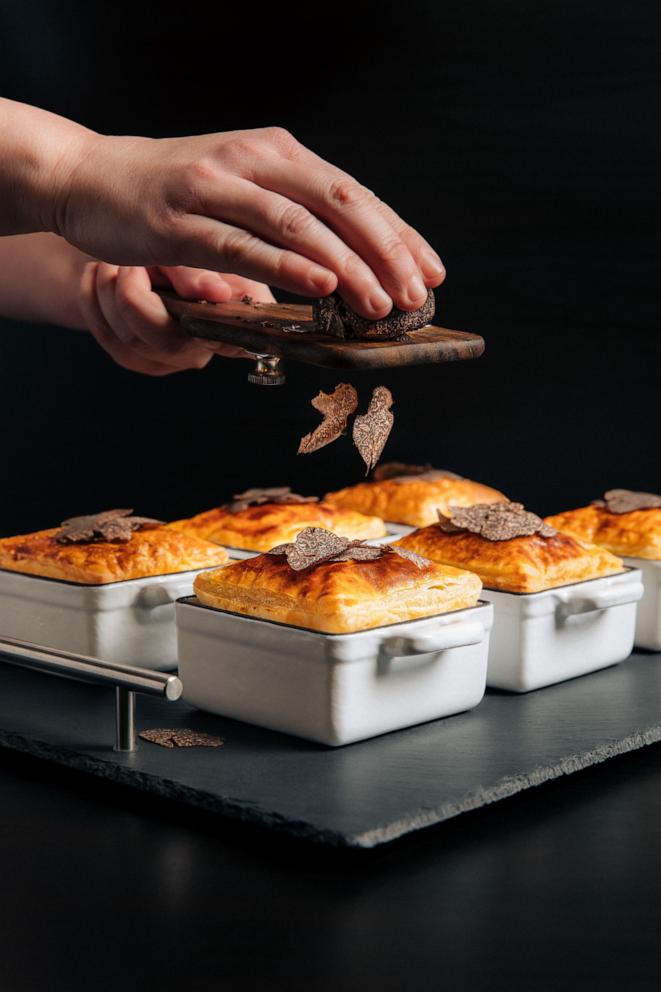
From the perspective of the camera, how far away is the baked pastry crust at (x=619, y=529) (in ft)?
8.05

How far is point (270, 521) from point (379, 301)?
2.74 feet

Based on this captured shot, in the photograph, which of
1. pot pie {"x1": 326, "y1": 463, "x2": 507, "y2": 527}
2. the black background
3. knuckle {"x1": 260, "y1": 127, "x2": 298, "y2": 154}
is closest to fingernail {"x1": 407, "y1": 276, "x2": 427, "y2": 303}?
knuckle {"x1": 260, "y1": 127, "x2": 298, "y2": 154}

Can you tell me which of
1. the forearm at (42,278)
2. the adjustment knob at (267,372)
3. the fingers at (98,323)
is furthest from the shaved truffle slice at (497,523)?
the forearm at (42,278)

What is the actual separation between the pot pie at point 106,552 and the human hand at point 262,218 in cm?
53

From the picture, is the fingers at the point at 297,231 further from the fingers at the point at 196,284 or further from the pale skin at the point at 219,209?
the fingers at the point at 196,284

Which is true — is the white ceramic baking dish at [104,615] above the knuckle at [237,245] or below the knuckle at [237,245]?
below

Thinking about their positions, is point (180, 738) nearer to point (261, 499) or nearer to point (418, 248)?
point (418, 248)

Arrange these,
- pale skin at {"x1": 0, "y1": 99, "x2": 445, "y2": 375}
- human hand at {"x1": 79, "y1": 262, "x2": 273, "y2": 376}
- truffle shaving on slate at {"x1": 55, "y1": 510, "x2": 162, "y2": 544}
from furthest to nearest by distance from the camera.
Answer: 1. human hand at {"x1": 79, "y1": 262, "x2": 273, "y2": 376}
2. truffle shaving on slate at {"x1": 55, "y1": 510, "x2": 162, "y2": 544}
3. pale skin at {"x1": 0, "y1": 99, "x2": 445, "y2": 375}

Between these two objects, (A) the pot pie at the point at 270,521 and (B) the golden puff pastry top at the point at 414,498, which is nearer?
(A) the pot pie at the point at 270,521

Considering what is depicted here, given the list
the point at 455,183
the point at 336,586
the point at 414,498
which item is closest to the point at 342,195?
the point at 336,586

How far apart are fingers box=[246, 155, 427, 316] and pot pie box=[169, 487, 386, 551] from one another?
2.46ft

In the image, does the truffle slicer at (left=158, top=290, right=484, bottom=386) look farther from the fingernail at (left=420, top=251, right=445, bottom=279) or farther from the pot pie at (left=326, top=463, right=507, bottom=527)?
the pot pie at (left=326, top=463, right=507, bottom=527)

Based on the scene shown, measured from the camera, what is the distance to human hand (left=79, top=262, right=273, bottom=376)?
2.38 meters

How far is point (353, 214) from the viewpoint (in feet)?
5.83
